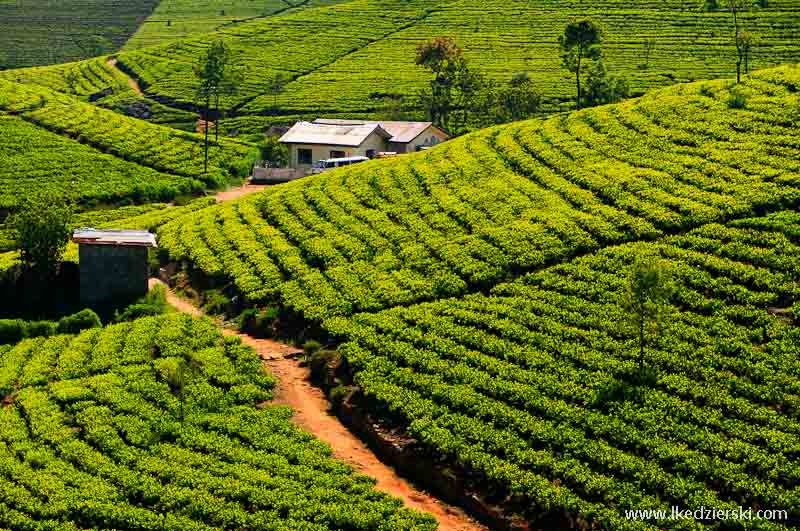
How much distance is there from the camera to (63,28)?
542ft

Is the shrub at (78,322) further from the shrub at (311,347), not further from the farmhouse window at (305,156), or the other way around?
the farmhouse window at (305,156)

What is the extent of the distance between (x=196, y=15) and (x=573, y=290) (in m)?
146

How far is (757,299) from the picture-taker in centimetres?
3784

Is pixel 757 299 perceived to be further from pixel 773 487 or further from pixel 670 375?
pixel 773 487

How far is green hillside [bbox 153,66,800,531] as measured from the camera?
101 ft

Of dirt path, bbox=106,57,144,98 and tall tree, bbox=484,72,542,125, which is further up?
dirt path, bbox=106,57,144,98

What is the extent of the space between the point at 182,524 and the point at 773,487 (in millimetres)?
18281

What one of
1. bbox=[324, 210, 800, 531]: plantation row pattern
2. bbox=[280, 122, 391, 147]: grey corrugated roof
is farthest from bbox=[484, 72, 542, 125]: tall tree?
bbox=[324, 210, 800, 531]: plantation row pattern

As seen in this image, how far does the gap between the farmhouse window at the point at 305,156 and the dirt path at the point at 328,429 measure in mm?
47222

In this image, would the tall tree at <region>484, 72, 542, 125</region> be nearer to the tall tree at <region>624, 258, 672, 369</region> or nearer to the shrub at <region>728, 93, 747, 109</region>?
the shrub at <region>728, 93, 747, 109</region>

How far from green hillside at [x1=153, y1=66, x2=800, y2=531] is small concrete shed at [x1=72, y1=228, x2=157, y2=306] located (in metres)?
3.81

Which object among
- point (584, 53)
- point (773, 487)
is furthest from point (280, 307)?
point (584, 53)

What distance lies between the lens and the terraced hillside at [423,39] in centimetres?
11012

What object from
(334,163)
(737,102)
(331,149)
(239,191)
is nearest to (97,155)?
(239,191)
